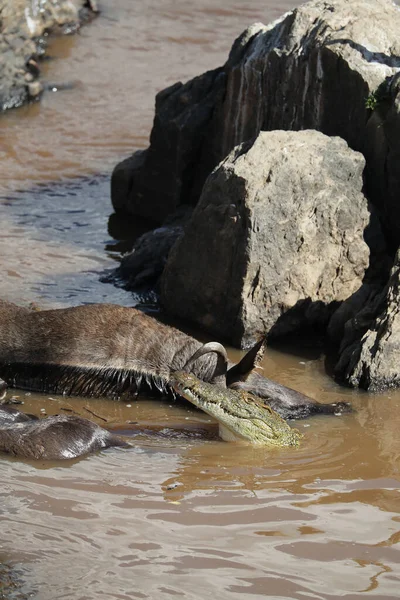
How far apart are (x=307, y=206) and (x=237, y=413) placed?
9.14ft

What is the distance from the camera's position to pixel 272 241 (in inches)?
356

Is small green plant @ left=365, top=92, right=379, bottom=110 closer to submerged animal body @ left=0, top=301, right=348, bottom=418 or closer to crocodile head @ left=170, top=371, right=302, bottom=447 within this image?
submerged animal body @ left=0, top=301, right=348, bottom=418

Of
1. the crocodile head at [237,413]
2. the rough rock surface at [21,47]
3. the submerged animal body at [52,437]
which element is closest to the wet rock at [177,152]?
the crocodile head at [237,413]

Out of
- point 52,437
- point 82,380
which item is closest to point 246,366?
point 82,380

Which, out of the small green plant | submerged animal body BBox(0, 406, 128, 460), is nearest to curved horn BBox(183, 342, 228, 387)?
submerged animal body BBox(0, 406, 128, 460)

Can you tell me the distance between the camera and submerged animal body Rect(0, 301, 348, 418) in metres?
7.96

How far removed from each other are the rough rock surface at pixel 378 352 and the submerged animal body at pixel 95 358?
1.99ft

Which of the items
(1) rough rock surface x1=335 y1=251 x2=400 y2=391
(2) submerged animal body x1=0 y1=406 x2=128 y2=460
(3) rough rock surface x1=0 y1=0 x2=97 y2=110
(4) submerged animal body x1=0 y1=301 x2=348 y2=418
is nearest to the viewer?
→ (2) submerged animal body x1=0 y1=406 x2=128 y2=460

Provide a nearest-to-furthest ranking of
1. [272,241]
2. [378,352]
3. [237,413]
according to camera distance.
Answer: [237,413]
[378,352]
[272,241]

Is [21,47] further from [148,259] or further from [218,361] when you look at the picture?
[218,361]

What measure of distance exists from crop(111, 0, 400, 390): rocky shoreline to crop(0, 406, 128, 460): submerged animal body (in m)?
2.37

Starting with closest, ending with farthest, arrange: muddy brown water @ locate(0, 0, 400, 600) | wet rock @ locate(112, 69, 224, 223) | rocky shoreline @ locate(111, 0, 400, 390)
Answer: muddy brown water @ locate(0, 0, 400, 600), rocky shoreline @ locate(111, 0, 400, 390), wet rock @ locate(112, 69, 224, 223)

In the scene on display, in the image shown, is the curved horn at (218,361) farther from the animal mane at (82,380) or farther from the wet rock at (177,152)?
the wet rock at (177,152)

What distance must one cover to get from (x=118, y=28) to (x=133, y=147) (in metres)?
5.93
